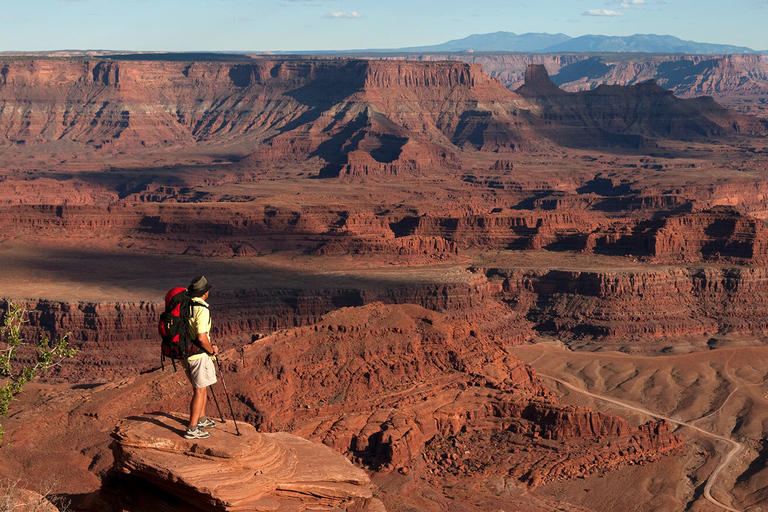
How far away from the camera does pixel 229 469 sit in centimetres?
2592

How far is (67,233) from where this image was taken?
138 meters

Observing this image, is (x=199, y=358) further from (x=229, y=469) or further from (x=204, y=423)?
(x=229, y=469)

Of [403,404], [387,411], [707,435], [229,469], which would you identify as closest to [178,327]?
[229,469]

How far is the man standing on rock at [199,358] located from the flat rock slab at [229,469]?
0.50m

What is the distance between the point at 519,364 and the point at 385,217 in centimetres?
7402

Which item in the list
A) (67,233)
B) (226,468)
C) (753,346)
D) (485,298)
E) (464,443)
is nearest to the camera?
(226,468)

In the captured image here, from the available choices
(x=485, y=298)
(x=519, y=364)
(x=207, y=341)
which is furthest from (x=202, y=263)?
(x=207, y=341)

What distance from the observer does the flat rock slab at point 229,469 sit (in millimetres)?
25547

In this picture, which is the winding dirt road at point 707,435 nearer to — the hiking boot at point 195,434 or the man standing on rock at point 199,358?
the hiking boot at point 195,434

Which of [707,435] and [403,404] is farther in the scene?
[707,435]

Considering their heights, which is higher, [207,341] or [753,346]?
[207,341]

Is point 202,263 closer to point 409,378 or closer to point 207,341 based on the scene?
point 409,378

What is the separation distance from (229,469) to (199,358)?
2.96 metres

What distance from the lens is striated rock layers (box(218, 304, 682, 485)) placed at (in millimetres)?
58375
